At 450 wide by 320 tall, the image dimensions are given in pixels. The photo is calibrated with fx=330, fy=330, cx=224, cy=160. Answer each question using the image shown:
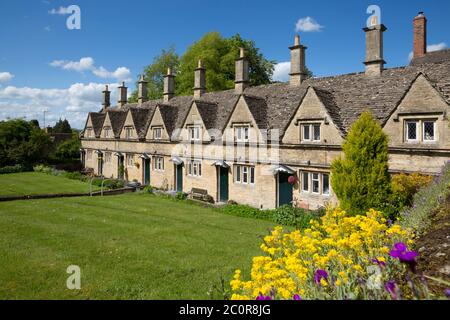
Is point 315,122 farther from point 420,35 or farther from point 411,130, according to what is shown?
point 420,35

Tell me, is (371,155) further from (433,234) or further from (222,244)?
(433,234)

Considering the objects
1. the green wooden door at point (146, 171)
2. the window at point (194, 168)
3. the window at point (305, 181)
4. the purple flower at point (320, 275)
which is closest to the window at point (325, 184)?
the window at point (305, 181)

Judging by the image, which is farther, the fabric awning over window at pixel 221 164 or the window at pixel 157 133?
the window at pixel 157 133

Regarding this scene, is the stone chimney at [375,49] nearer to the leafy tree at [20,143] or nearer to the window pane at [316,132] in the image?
the window pane at [316,132]

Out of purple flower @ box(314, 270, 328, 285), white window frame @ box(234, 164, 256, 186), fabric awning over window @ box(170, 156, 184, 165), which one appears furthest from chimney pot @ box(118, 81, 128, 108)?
purple flower @ box(314, 270, 328, 285)

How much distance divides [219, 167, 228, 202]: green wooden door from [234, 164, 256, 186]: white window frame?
1251 mm

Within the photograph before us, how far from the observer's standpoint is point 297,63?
26766 mm

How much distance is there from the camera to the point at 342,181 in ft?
53.1

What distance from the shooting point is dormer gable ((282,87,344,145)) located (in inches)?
808

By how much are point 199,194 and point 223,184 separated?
7.66ft

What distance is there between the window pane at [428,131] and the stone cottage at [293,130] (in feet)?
0.15

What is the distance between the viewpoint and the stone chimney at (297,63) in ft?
85.6

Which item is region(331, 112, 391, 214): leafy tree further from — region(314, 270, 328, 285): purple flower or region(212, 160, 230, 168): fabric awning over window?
region(212, 160, 230, 168): fabric awning over window

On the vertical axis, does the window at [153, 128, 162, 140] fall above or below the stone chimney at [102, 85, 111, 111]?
below
